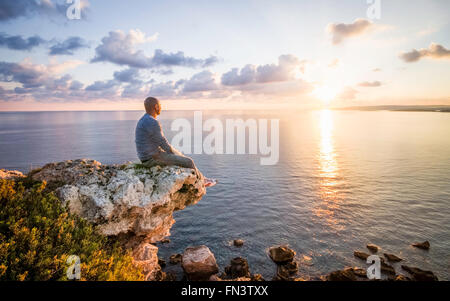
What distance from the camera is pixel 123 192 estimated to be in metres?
10.4

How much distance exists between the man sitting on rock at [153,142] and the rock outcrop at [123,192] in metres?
0.40

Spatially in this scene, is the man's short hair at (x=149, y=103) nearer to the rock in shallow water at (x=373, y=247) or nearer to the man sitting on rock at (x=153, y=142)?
the man sitting on rock at (x=153, y=142)

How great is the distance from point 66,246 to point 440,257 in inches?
1263

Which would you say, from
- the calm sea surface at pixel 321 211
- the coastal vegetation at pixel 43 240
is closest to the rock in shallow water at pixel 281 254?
the calm sea surface at pixel 321 211

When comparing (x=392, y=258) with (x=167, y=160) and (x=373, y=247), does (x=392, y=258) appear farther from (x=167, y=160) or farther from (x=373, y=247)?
(x=167, y=160)

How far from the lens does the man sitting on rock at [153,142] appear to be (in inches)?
444

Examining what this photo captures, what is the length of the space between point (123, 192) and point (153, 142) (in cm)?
296

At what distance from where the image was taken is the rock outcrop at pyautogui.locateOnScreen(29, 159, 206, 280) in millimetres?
9594

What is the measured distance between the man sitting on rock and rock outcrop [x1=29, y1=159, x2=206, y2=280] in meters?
0.40

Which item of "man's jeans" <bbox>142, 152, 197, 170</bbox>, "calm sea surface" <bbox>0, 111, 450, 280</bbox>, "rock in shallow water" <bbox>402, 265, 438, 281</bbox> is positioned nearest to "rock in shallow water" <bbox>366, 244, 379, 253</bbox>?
"calm sea surface" <bbox>0, 111, 450, 280</bbox>

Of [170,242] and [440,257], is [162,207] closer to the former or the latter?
[170,242]

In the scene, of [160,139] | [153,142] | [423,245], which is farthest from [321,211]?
[153,142]

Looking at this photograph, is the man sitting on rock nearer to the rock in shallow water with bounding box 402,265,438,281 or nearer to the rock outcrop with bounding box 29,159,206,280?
the rock outcrop with bounding box 29,159,206,280
